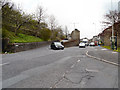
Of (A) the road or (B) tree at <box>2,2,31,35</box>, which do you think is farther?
(B) tree at <box>2,2,31,35</box>

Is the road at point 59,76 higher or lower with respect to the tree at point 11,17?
lower

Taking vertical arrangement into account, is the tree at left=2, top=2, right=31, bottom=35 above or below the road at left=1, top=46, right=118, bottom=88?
above

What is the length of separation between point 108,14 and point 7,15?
2809 centimetres

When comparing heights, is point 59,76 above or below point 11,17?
below

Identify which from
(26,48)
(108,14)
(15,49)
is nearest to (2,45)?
(15,49)

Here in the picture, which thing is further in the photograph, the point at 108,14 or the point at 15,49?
the point at 108,14

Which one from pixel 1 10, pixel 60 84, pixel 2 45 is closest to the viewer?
pixel 60 84

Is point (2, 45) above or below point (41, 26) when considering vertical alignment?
below

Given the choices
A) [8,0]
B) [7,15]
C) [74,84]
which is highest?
[8,0]

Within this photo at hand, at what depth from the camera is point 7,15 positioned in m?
21.5

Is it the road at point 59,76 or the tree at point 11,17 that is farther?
the tree at point 11,17

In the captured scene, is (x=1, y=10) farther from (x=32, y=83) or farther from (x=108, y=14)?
(x=108, y=14)

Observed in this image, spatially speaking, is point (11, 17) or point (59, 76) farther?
point (11, 17)

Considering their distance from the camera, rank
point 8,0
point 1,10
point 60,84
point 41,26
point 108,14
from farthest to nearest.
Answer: point 41,26
point 108,14
point 8,0
point 1,10
point 60,84
